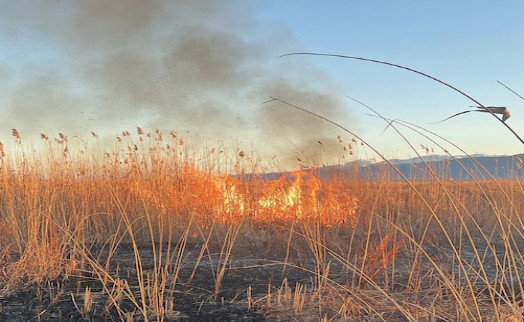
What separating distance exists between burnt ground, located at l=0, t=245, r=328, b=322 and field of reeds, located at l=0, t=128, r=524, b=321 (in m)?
0.01

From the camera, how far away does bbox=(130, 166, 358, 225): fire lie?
216 inches

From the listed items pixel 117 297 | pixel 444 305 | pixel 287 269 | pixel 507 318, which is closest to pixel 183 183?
pixel 287 269

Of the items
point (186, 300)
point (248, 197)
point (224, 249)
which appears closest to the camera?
point (186, 300)

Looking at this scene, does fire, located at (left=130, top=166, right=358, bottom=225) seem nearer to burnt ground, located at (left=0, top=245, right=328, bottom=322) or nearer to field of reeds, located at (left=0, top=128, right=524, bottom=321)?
field of reeds, located at (left=0, top=128, right=524, bottom=321)

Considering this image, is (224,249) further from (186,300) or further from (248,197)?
(186,300)

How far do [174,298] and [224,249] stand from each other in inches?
73.6

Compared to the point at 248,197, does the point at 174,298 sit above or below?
below

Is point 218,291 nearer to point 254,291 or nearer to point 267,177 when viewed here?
point 254,291

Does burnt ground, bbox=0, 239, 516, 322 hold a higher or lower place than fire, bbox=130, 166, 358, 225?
lower

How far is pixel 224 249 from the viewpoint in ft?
15.7

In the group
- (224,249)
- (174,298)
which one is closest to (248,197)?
(224,249)

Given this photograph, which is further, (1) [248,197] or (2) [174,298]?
(1) [248,197]

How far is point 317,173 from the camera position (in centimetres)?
595

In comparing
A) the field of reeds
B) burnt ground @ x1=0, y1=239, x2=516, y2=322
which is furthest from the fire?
burnt ground @ x1=0, y1=239, x2=516, y2=322
